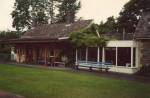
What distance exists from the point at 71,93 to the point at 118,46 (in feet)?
45.9

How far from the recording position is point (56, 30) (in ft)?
126

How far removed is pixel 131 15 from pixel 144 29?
60.6 ft

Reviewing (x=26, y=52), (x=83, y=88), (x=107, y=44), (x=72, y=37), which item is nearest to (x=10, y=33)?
(x=26, y=52)

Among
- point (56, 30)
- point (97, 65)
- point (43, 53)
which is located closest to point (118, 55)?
point (97, 65)

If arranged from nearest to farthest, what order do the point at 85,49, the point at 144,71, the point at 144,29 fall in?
the point at 144,71 → the point at 144,29 → the point at 85,49

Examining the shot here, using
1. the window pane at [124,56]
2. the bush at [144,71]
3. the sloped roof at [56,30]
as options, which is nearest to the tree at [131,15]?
the sloped roof at [56,30]

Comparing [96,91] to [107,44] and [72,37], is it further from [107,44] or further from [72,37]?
[72,37]

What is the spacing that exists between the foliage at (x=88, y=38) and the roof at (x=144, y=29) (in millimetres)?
2895

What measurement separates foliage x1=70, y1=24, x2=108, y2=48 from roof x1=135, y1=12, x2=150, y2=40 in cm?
290

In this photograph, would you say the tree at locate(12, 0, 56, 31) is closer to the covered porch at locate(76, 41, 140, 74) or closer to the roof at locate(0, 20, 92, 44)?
the roof at locate(0, 20, 92, 44)

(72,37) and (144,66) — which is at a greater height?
(72,37)

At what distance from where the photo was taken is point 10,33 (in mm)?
53875

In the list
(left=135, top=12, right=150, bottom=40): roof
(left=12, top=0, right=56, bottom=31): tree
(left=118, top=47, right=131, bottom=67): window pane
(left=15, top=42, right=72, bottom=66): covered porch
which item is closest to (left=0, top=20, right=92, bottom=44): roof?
(left=15, top=42, right=72, bottom=66): covered porch

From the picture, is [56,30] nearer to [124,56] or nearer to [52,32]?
[52,32]
